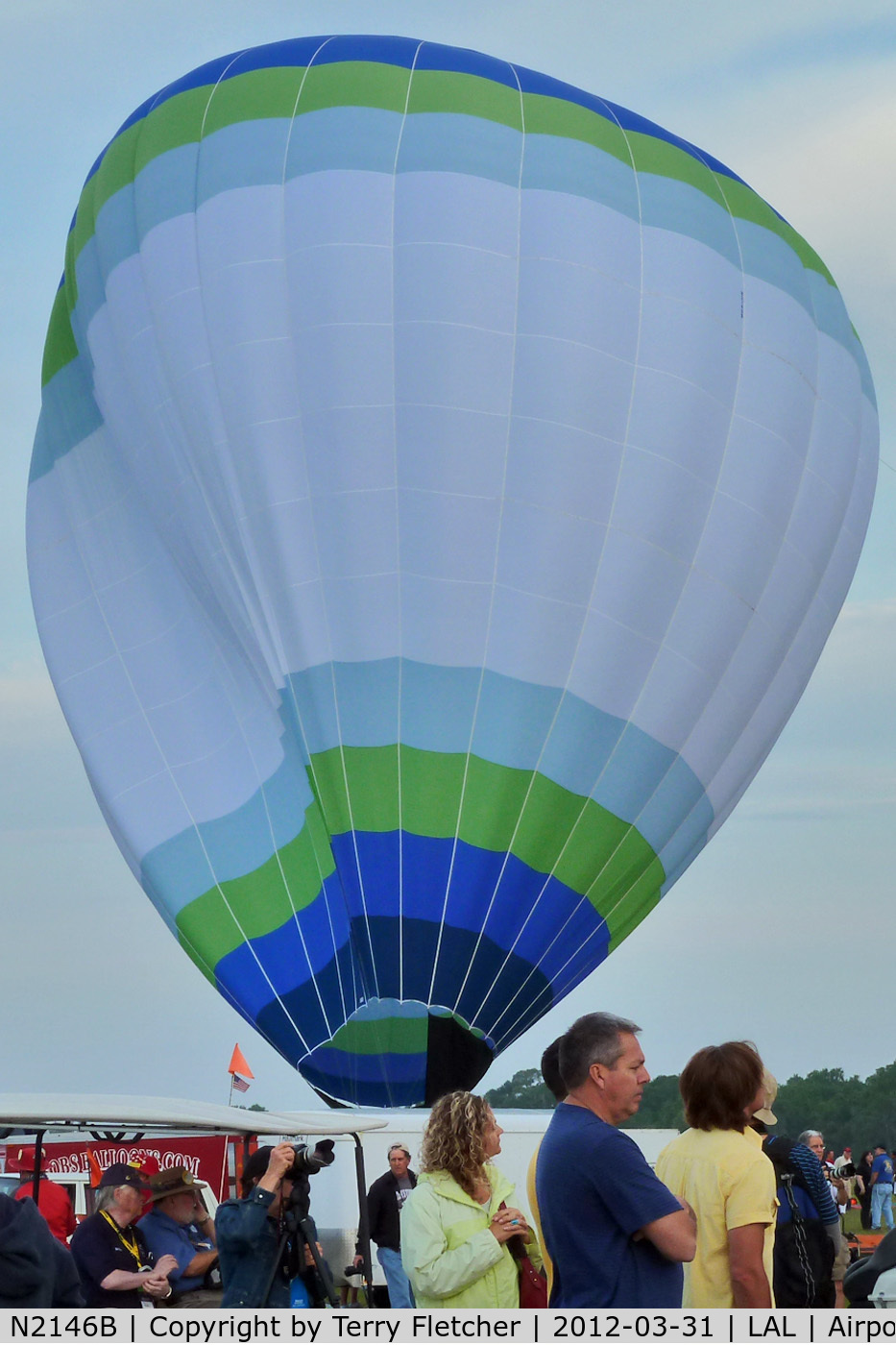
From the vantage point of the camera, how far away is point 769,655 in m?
9.34

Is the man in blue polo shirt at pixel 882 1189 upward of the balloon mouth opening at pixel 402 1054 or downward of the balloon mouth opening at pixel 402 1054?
downward

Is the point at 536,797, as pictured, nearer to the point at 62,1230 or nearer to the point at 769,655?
the point at 769,655

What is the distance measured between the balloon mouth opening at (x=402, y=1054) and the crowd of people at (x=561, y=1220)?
232cm

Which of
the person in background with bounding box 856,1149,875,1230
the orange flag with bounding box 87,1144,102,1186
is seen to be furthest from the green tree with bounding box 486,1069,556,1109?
the orange flag with bounding box 87,1144,102,1186

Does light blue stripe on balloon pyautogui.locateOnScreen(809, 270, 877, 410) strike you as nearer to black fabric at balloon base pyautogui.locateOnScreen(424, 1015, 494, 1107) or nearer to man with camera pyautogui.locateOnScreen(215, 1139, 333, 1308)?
black fabric at balloon base pyautogui.locateOnScreen(424, 1015, 494, 1107)

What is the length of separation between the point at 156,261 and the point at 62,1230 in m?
5.16

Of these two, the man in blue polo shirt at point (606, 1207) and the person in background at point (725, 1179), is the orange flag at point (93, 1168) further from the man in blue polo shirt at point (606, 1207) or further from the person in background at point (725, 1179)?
the man in blue polo shirt at point (606, 1207)

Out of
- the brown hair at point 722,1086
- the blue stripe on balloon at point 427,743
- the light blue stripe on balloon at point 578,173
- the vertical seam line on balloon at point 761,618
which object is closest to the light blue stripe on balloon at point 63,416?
the blue stripe on balloon at point 427,743

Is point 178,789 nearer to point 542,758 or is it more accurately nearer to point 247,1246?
point 542,758

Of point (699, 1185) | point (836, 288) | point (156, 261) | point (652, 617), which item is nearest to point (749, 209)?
point (836, 288)

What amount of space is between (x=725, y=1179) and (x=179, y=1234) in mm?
2751

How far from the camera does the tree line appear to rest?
1389 inches

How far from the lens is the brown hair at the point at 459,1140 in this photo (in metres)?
3.65

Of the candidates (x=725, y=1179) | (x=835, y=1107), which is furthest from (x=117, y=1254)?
(x=835, y=1107)
